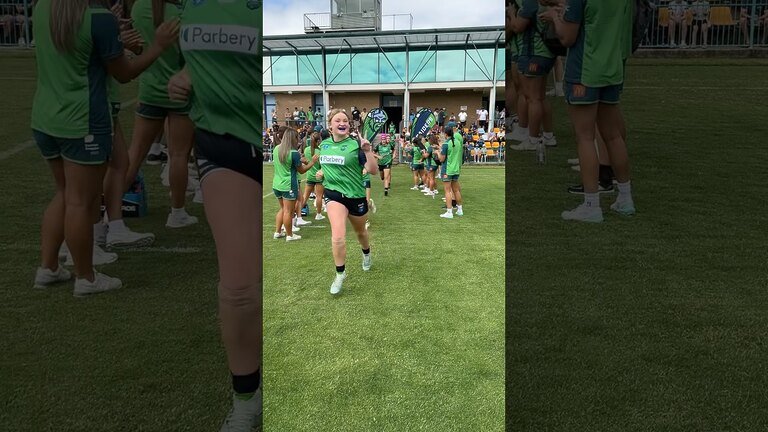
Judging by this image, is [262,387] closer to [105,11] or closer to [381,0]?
[381,0]

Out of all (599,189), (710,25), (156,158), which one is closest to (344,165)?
(156,158)

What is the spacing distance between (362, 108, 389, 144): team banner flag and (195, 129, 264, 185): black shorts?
0.71ft

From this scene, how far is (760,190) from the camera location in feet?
9.09

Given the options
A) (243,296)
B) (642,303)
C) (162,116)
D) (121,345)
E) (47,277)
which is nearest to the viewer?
(243,296)

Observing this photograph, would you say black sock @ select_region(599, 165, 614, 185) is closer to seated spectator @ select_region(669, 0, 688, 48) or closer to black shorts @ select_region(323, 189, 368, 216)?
black shorts @ select_region(323, 189, 368, 216)

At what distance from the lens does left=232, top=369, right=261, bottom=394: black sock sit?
0.99 m

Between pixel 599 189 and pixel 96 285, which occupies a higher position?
pixel 599 189

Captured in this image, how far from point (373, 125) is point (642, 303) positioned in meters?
1.16

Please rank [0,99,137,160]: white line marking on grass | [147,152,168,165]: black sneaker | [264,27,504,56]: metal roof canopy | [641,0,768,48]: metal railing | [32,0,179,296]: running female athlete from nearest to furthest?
[264,27,504,56]: metal roof canopy < [32,0,179,296]: running female athlete < [147,152,168,165]: black sneaker < [0,99,137,160]: white line marking on grass < [641,0,768,48]: metal railing

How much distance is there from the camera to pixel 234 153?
0.94 meters

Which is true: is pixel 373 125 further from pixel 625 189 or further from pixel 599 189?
pixel 599 189

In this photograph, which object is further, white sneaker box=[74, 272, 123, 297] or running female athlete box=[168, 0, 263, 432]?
white sneaker box=[74, 272, 123, 297]

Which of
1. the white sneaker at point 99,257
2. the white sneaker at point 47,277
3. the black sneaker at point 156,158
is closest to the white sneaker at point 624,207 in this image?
the black sneaker at point 156,158

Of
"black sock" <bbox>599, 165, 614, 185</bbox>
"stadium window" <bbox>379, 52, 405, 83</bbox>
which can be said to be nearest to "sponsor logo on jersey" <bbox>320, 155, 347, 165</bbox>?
"stadium window" <bbox>379, 52, 405, 83</bbox>
